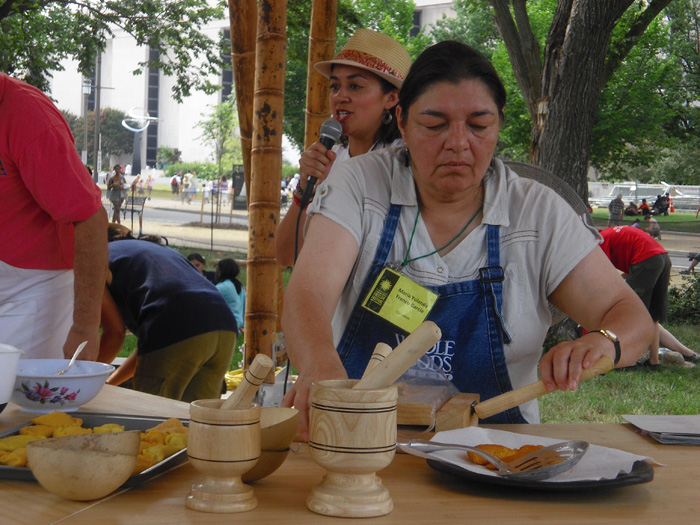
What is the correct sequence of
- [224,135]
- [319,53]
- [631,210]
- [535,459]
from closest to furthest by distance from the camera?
[535,459]
[319,53]
[631,210]
[224,135]

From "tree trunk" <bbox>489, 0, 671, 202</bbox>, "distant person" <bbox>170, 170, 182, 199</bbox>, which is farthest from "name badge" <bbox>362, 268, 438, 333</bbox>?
"distant person" <bbox>170, 170, 182, 199</bbox>

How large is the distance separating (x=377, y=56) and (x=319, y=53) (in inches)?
29.7

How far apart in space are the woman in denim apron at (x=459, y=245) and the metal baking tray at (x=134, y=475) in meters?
0.44

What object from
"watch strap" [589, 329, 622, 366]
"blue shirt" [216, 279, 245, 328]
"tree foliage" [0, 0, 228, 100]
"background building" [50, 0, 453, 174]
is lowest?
"blue shirt" [216, 279, 245, 328]

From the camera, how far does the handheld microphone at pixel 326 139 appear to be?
245 cm

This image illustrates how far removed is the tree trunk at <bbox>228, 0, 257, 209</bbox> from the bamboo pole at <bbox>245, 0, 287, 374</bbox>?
210 millimetres

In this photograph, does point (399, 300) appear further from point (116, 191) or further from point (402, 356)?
point (116, 191)

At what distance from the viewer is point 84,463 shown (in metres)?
1.02

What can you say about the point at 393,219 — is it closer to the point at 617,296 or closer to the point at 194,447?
the point at 617,296

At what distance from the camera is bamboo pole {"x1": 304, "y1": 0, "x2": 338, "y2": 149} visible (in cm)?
327

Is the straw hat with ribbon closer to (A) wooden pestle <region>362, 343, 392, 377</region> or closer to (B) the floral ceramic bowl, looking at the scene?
(B) the floral ceramic bowl

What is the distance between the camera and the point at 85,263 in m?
2.24

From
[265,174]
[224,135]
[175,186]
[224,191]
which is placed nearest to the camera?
[265,174]

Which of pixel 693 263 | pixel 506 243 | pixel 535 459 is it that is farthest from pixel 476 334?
pixel 693 263
